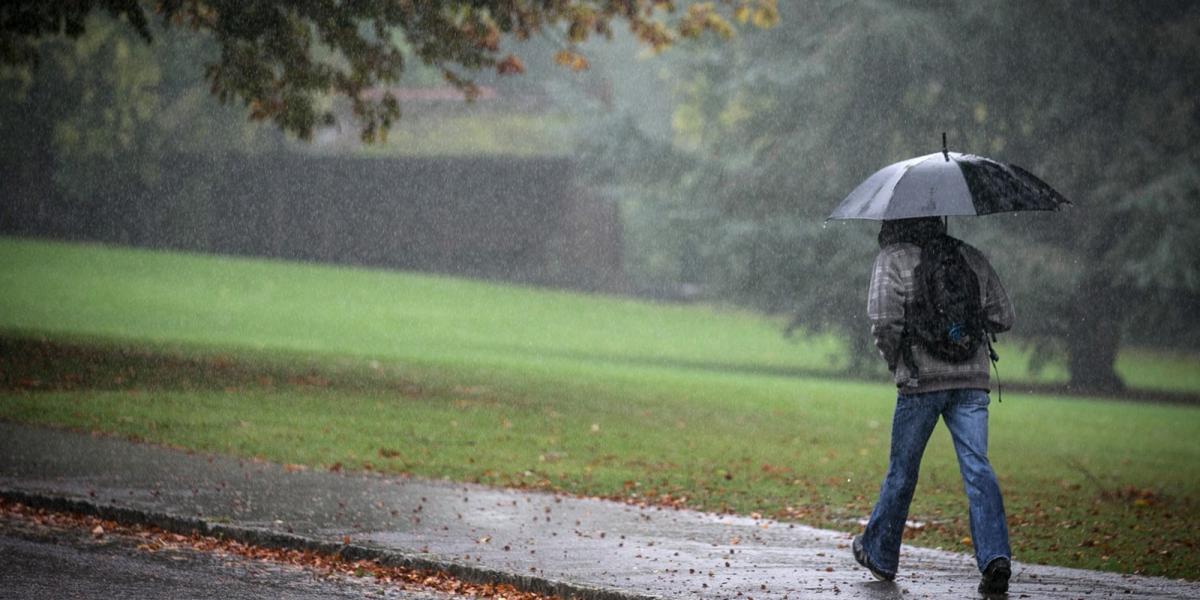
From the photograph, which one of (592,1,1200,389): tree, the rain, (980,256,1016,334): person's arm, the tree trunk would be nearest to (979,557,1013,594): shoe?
the rain

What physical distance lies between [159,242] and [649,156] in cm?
1680

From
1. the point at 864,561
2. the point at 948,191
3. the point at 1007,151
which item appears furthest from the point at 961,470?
the point at 1007,151

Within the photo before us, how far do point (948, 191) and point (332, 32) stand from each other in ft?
34.6

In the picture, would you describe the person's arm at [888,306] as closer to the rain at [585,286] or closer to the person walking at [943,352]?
the person walking at [943,352]

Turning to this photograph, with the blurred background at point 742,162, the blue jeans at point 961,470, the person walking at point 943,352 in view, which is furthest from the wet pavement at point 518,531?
the blurred background at point 742,162

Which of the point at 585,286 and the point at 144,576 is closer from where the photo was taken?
the point at 144,576

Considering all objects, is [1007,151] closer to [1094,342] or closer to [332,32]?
[1094,342]

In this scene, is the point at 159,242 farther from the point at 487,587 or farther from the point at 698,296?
the point at 487,587

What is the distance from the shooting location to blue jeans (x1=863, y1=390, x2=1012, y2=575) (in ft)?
23.4

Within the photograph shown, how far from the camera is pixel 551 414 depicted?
1703 cm

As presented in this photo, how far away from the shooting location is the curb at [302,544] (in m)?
7.22

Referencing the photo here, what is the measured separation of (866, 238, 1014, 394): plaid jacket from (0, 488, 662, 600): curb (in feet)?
5.39

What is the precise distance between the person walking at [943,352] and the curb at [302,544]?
1.58 meters

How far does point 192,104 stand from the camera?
129 ft
